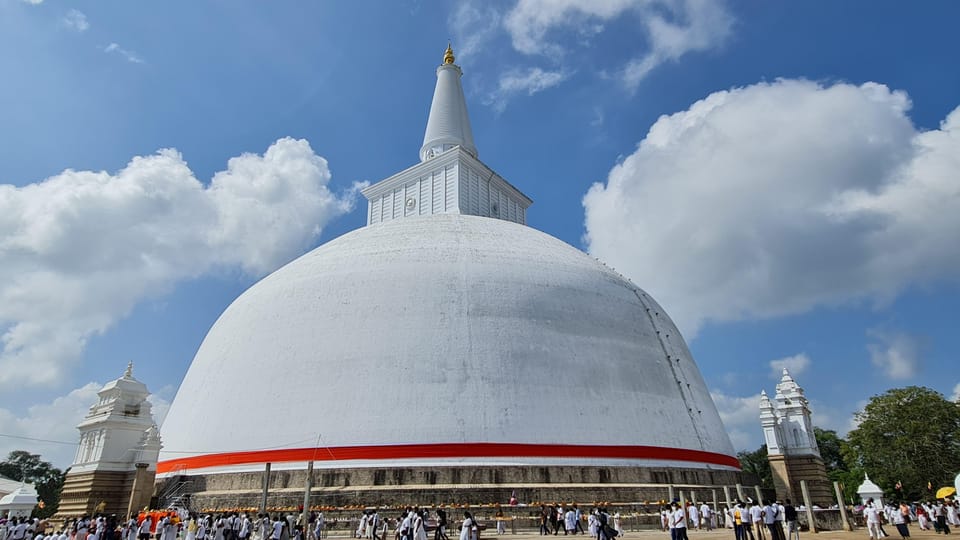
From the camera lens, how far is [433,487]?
54.3ft

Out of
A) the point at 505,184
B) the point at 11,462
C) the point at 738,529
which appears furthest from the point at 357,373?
the point at 11,462

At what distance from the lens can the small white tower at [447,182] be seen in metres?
30.4

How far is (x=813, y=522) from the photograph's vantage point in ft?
54.9

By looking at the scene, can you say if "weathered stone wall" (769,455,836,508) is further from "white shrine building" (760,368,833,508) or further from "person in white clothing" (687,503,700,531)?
"person in white clothing" (687,503,700,531)

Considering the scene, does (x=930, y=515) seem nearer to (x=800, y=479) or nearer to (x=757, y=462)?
(x=800, y=479)

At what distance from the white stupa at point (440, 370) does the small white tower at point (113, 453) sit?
1098mm

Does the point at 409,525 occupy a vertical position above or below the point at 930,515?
above

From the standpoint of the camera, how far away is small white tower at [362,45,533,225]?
3040 centimetres

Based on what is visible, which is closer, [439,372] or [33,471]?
[439,372]

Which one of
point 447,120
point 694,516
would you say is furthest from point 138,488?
point 447,120

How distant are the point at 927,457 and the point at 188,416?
34.8 metres

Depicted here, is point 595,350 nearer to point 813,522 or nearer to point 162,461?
point 813,522

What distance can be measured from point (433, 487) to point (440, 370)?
344 cm

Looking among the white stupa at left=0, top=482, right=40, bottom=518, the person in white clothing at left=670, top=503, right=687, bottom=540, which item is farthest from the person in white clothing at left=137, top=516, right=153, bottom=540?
the person in white clothing at left=670, top=503, right=687, bottom=540
